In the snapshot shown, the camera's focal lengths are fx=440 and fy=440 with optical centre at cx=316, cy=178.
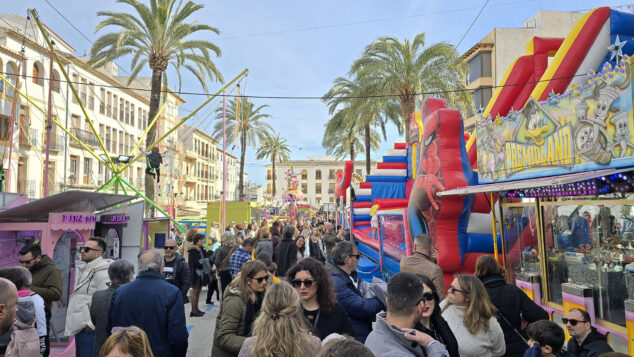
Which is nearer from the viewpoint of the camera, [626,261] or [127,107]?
[626,261]

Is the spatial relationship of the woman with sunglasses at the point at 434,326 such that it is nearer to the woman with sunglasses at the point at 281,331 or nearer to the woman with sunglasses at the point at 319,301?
the woman with sunglasses at the point at 319,301

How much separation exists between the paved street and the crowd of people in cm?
213

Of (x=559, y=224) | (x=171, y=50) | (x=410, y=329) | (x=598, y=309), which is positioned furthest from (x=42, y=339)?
(x=171, y=50)

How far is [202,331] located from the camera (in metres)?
7.41

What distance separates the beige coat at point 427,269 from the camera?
4.25 m

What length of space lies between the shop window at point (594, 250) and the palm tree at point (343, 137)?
1560 cm

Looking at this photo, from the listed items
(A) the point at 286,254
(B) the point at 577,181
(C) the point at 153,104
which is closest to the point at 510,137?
(B) the point at 577,181

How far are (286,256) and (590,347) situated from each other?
5.59 m

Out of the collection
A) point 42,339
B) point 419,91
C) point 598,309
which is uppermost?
point 419,91

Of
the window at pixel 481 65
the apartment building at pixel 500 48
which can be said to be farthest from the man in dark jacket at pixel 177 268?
the window at pixel 481 65

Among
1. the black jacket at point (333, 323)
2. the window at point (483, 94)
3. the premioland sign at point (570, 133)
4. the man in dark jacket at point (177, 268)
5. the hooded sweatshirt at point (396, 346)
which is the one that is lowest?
the man in dark jacket at point (177, 268)

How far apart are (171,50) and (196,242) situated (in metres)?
10.9

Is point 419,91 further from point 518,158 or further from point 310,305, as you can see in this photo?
point 310,305

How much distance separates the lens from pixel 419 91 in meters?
17.0
